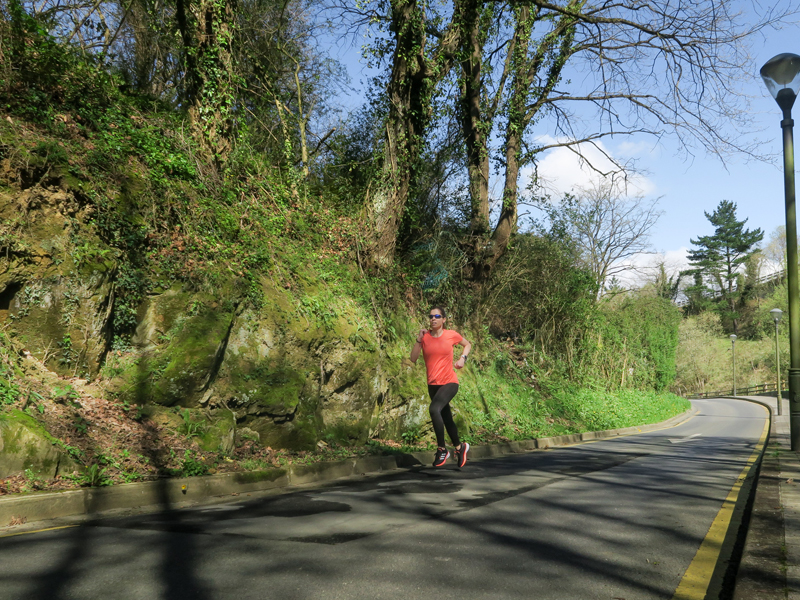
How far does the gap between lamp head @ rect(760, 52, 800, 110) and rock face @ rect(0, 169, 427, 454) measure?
8583 mm

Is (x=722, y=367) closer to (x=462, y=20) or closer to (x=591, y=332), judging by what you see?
(x=591, y=332)

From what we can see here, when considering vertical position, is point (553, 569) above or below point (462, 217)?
below

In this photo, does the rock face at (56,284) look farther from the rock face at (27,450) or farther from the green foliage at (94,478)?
the green foliage at (94,478)

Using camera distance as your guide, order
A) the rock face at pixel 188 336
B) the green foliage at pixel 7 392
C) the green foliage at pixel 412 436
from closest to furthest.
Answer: the green foliage at pixel 7 392
the rock face at pixel 188 336
the green foliage at pixel 412 436

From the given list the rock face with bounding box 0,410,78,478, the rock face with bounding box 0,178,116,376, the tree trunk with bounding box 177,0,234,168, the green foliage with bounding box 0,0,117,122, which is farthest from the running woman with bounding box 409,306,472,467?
the green foliage with bounding box 0,0,117,122

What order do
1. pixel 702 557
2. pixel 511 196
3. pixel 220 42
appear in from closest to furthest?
pixel 702 557 → pixel 220 42 → pixel 511 196

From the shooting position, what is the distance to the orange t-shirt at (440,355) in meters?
8.07

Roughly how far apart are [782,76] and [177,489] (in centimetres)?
1133

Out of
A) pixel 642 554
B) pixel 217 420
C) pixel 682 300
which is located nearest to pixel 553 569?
pixel 642 554

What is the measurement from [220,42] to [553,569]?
11023mm

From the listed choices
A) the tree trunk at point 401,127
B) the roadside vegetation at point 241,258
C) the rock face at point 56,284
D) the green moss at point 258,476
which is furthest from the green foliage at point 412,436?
the rock face at point 56,284

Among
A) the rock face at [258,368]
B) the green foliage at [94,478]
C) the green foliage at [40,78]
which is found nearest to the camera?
the green foliage at [94,478]

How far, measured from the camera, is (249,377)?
27.6 ft

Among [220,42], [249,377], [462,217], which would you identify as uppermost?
[220,42]
